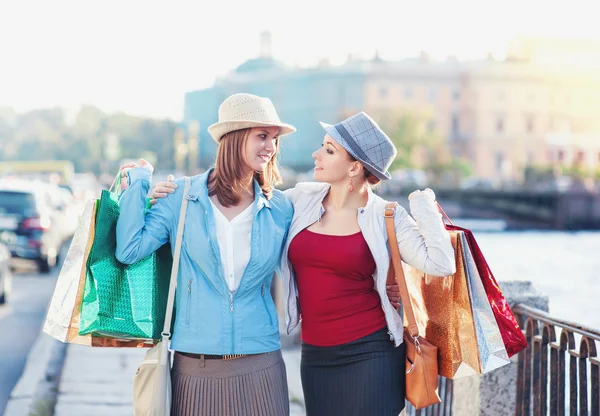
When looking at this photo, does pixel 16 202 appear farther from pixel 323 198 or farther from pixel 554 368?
pixel 554 368

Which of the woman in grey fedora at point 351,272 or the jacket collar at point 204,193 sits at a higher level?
the jacket collar at point 204,193

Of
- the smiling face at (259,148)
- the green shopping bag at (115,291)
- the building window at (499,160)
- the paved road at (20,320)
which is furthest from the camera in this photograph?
the building window at (499,160)

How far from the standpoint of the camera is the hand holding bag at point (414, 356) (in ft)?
11.6

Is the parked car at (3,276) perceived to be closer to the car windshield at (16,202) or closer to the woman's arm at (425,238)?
the car windshield at (16,202)

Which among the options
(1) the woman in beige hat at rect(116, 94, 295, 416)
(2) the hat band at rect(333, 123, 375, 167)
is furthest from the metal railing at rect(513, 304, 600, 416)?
(1) the woman in beige hat at rect(116, 94, 295, 416)

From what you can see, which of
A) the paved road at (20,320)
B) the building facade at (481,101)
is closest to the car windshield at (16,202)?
the paved road at (20,320)

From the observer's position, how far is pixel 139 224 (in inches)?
128

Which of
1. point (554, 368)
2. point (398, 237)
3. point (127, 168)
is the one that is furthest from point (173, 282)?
point (554, 368)

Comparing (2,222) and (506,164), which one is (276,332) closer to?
(2,222)

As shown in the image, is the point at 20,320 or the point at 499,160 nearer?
the point at 20,320

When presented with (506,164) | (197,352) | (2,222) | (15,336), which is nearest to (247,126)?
(197,352)

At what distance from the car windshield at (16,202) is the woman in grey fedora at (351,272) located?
12.0 meters

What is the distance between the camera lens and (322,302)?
3518 millimetres

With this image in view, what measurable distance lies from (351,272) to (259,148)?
59cm
